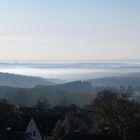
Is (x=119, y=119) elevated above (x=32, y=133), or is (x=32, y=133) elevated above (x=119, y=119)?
(x=119, y=119)

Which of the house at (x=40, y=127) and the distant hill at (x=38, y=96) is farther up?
the house at (x=40, y=127)

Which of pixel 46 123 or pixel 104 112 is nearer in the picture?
pixel 104 112

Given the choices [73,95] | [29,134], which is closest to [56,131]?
[29,134]

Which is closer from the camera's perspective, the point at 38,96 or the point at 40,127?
the point at 40,127

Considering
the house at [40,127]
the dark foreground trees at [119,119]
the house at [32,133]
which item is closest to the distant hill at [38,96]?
the house at [40,127]

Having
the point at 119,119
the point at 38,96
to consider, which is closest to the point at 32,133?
the point at 119,119

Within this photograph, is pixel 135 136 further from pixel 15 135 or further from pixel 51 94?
pixel 51 94

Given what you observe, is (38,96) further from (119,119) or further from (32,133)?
(32,133)

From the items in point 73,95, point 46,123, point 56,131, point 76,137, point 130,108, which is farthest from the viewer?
point 73,95

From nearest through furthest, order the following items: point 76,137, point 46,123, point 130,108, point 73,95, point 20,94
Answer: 1. point 76,137
2. point 130,108
3. point 46,123
4. point 20,94
5. point 73,95

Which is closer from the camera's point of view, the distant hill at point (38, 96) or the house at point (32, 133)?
the house at point (32, 133)

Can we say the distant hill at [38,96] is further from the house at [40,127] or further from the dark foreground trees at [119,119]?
the dark foreground trees at [119,119]
